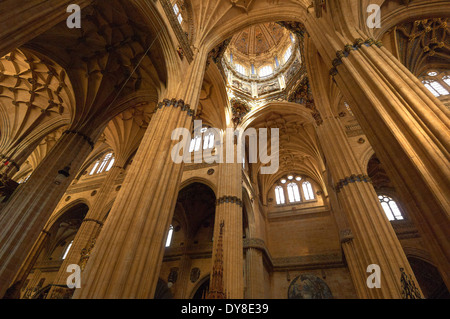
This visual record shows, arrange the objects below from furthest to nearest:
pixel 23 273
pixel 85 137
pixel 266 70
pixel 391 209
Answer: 1. pixel 266 70
2. pixel 391 209
3. pixel 85 137
4. pixel 23 273

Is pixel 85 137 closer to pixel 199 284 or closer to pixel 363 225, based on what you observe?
pixel 199 284

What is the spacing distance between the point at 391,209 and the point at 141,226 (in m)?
16.1

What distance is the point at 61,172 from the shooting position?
7.96 metres

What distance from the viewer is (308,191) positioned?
18.5m

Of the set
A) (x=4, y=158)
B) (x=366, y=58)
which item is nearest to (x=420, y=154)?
→ (x=366, y=58)

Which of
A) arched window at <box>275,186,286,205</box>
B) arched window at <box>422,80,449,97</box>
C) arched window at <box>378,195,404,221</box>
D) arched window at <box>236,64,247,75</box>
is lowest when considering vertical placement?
arched window at <box>378,195,404,221</box>

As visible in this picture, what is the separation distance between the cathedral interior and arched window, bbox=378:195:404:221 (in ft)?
0.52

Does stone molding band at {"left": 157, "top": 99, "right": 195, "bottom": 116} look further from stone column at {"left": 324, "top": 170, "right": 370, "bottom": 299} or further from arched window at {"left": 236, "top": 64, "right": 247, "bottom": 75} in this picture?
arched window at {"left": 236, "top": 64, "right": 247, "bottom": 75}

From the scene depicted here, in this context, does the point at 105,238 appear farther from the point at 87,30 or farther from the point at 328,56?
the point at 87,30

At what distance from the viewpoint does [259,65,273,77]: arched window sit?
1754cm

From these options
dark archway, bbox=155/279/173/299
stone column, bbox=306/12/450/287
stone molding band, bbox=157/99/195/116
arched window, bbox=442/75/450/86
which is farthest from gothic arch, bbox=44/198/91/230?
arched window, bbox=442/75/450/86

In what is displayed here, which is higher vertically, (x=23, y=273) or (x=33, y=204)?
(x=33, y=204)

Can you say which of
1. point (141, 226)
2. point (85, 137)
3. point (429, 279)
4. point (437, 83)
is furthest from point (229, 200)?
point (437, 83)

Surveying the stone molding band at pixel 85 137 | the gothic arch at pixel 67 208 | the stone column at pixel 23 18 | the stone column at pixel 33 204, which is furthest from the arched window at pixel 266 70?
the gothic arch at pixel 67 208
